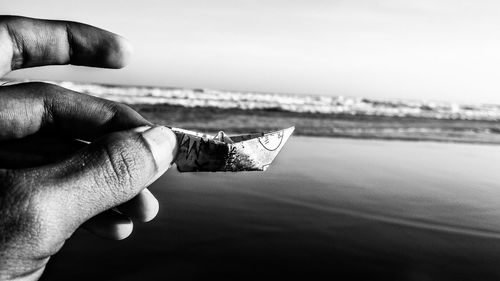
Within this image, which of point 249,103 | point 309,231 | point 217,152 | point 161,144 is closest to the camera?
point 161,144

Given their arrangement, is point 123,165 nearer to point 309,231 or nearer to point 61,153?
point 61,153

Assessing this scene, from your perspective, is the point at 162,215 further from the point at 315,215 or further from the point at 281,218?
the point at 315,215

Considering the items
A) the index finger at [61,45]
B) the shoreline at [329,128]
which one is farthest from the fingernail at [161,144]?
the shoreline at [329,128]

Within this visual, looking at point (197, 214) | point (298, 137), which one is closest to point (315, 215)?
point (197, 214)


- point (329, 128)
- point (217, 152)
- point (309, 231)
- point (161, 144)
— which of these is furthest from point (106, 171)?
point (329, 128)

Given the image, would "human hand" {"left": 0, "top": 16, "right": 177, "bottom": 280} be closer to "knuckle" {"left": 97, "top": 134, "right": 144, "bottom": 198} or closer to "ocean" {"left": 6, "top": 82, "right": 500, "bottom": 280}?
"knuckle" {"left": 97, "top": 134, "right": 144, "bottom": 198}

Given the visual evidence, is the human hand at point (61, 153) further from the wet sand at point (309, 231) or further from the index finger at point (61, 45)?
the wet sand at point (309, 231)
